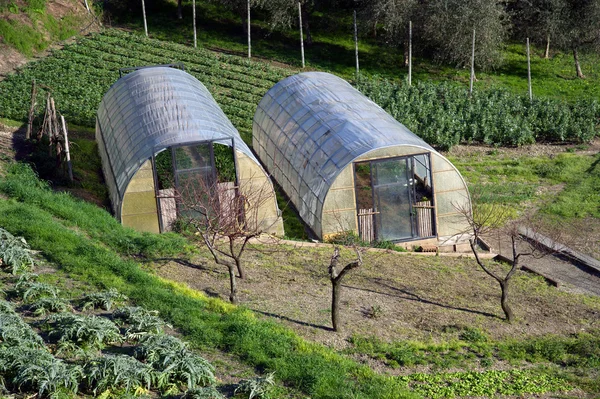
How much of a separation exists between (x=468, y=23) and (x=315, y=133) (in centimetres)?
1630

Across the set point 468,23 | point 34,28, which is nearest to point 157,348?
point 468,23

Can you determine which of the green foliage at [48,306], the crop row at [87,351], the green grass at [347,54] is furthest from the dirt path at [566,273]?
the green grass at [347,54]

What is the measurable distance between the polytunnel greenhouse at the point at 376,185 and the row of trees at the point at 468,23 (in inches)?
586

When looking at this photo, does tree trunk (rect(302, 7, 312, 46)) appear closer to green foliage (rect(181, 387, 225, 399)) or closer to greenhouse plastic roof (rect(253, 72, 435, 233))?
greenhouse plastic roof (rect(253, 72, 435, 233))

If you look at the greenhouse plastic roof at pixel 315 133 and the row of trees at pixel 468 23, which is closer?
the greenhouse plastic roof at pixel 315 133

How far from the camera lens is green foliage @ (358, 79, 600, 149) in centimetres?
3438

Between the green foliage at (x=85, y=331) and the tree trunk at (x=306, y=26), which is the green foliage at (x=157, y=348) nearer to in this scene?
the green foliage at (x=85, y=331)

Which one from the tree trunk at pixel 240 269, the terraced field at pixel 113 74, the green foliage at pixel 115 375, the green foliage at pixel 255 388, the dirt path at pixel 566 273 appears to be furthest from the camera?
the terraced field at pixel 113 74

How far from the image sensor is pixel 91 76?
38.8 metres

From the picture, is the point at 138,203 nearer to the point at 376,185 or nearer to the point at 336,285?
the point at 376,185

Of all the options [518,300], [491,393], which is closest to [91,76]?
[518,300]

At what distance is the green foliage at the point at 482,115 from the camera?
1353 inches

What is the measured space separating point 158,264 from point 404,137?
8.79 meters

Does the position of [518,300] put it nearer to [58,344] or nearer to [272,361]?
[272,361]
